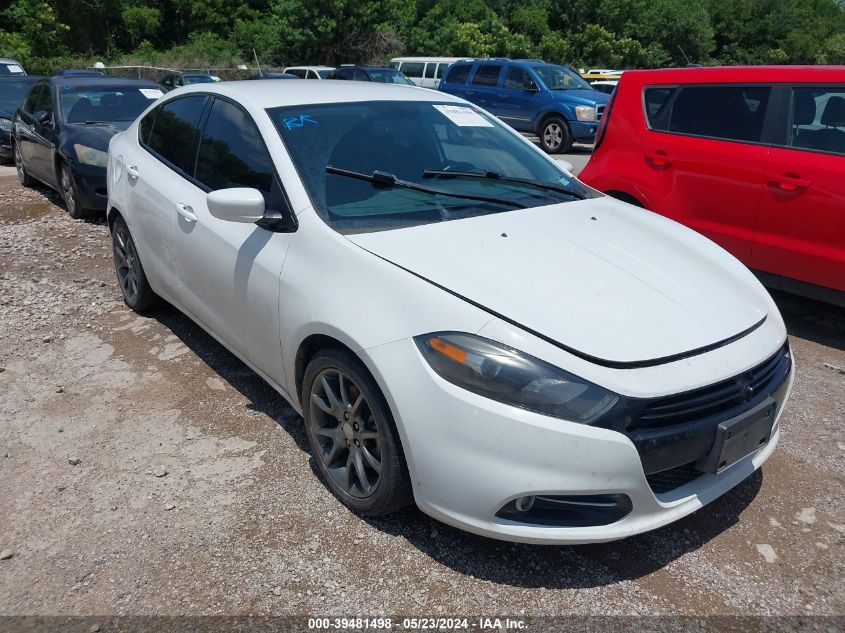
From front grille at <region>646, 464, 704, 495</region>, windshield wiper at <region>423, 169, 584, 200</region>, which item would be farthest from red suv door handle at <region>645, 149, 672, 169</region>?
front grille at <region>646, 464, 704, 495</region>

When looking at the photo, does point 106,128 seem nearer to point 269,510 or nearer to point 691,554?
point 269,510

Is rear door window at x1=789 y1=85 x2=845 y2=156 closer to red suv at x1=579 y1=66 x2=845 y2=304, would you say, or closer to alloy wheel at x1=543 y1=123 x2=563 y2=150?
red suv at x1=579 y1=66 x2=845 y2=304

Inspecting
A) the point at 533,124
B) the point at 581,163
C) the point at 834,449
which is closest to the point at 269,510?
the point at 834,449

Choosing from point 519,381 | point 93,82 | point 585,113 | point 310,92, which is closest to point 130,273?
point 310,92

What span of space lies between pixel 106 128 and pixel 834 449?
7.76 m

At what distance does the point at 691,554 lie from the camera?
2.78 metres

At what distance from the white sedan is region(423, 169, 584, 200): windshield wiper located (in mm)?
15

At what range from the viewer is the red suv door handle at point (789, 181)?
4.74 metres

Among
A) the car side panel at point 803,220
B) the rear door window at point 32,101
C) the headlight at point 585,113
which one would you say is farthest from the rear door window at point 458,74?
the car side panel at point 803,220

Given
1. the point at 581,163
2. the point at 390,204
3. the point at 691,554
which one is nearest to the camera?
the point at 691,554

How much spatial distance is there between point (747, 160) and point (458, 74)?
12712 millimetres

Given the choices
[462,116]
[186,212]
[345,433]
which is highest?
[462,116]

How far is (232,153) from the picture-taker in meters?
3.68

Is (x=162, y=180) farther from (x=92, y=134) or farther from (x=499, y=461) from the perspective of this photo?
(x=92, y=134)
